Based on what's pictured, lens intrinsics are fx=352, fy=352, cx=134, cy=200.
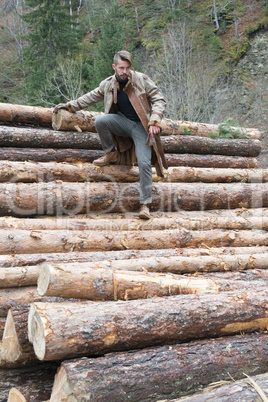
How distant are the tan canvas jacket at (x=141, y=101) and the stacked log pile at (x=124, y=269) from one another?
1.53ft

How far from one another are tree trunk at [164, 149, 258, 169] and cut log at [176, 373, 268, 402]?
13.7 ft

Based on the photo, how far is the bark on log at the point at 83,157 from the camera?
4.97 metres

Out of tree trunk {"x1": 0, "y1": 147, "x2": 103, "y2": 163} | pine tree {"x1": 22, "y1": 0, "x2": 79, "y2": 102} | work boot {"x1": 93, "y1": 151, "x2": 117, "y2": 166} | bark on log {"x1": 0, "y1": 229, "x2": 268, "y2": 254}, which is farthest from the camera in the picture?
pine tree {"x1": 22, "y1": 0, "x2": 79, "y2": 102}

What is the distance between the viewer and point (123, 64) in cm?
439

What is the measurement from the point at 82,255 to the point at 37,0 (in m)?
21.6

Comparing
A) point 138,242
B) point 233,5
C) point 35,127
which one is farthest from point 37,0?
point 138,242

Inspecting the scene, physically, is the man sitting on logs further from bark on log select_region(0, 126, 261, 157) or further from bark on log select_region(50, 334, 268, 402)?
bark on log select_region(50, 334, 268, 402)

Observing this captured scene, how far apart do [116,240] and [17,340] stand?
1.81m

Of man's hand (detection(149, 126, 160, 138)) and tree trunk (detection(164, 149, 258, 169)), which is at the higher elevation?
man's hand (detection(149, 126, 160, 138))

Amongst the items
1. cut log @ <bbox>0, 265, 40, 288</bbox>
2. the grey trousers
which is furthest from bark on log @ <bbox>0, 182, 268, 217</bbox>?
cut log @ <bbox>0, 265, 40, 288</bbox>

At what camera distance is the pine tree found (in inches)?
805

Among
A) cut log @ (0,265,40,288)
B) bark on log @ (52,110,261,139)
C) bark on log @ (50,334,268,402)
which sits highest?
bark on log @ (52,110,261,139)

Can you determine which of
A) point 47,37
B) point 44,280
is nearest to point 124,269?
point 44,280

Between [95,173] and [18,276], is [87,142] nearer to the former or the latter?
[95,173]
